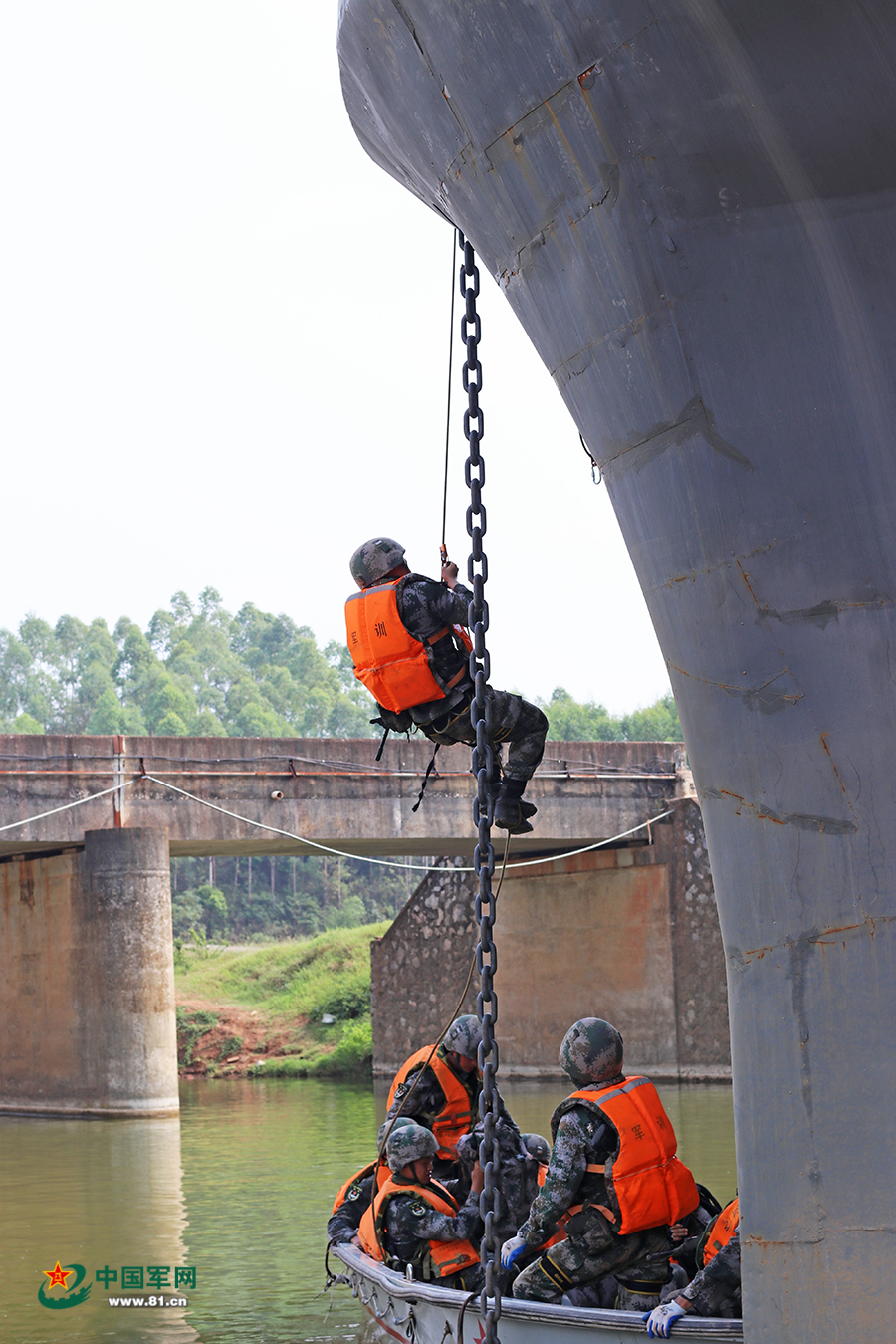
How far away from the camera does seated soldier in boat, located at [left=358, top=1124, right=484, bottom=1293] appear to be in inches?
288

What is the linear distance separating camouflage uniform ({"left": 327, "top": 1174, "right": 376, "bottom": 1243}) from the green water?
1.89ft

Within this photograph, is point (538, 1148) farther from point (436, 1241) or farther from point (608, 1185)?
point (608, 1185)

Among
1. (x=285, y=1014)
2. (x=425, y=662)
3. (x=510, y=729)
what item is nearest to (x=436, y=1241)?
(x=510, y=729)

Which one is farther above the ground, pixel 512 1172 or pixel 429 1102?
pixel 429 1102

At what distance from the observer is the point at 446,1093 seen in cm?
869

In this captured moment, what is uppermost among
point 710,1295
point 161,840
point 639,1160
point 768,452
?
point 768,452

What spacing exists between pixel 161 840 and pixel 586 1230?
567 inches

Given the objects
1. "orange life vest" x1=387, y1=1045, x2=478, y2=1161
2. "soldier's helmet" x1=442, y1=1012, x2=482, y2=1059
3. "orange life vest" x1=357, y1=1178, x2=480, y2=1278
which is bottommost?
"orange life vest" x1=357, y1=1178, x2=480, y2=1278

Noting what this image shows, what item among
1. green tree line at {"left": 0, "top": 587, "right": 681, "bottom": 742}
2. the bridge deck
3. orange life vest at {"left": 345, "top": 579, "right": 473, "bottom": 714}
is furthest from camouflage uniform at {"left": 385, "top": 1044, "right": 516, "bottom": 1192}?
green tree line at {"left": 0, "top": 587, "right": 681, "bottom": 742}

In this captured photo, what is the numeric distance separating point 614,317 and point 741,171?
0.63 m

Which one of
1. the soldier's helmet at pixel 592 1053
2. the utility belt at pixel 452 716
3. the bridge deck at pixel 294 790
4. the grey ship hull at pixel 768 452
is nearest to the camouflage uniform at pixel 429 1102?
the soldier's helmet at pixel 592 1053

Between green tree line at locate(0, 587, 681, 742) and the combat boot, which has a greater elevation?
green tree line at locate(0, 587, 681, 742)

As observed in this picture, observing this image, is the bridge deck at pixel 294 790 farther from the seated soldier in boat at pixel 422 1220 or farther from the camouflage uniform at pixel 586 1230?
the camouflage uniform at pixel 586 1230

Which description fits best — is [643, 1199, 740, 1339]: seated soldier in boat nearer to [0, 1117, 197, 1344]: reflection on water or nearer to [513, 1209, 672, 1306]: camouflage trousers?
[513, 1209, 672, 1306]: camouflage trousers
